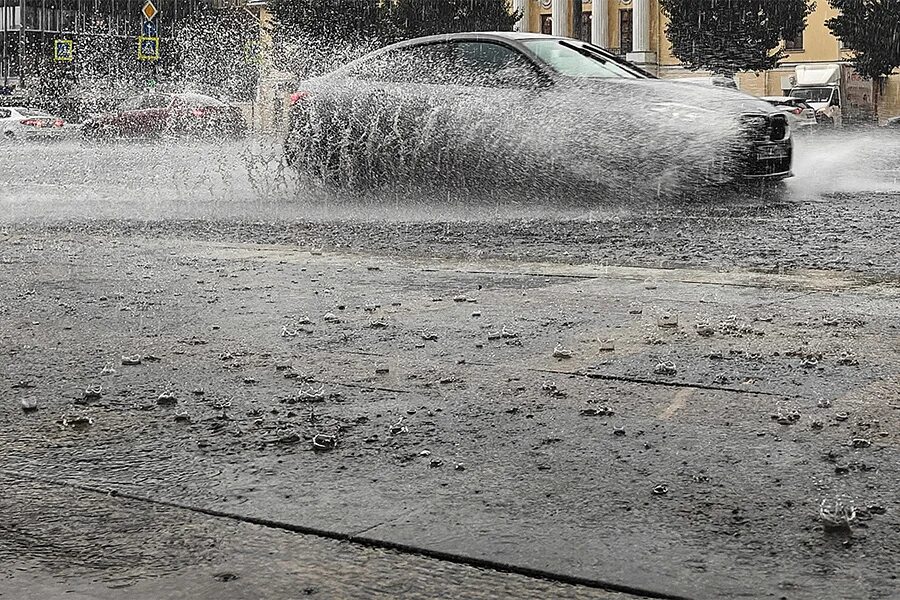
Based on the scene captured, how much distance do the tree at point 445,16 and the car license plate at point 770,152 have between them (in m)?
41.2

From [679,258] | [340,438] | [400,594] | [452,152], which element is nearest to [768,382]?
[340,438]

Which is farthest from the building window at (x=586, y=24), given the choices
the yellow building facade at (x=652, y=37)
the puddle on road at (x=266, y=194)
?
the puddle on road at (x=266, y=194)

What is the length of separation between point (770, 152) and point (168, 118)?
52.0ft

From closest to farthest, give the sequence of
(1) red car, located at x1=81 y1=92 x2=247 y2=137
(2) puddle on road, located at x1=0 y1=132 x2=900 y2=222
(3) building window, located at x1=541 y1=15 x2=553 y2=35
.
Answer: (2) puddle on road, located at x1=0 y1=132 x2=900 y2=222 → (1) red car, located at x1=81 y1=92 x2=247 y2=137 → (3) building window, located at x1=541 y1=15 x2=553 y2=35

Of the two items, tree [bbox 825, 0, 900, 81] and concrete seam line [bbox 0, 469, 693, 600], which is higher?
tree [bbox 825, 0, 900, 81]

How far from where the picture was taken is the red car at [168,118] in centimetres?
1761

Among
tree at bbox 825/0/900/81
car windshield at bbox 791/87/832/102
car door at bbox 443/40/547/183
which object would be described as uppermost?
tree at bbox 825/0/900/81

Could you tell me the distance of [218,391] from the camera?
445 cm

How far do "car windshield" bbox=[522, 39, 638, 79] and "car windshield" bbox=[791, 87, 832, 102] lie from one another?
37.1m

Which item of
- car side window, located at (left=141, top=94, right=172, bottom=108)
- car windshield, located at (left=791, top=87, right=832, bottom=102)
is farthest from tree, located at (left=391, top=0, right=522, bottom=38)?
car side window, located at (left=141, top=94, right=172, bottom=108)

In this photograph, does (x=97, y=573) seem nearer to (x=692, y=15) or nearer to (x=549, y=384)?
(x=549, y=384)

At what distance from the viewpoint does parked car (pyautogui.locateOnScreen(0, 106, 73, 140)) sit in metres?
36.5

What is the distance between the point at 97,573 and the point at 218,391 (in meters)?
1.74

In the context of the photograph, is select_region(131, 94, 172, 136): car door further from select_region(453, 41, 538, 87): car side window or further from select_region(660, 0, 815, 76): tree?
select_region(660, 0, 815, 76): tree
